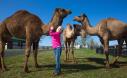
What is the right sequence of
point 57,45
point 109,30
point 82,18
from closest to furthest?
point 57,45 < point 109,30 < point 82,18

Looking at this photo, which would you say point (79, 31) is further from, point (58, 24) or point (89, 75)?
point (89, 75)

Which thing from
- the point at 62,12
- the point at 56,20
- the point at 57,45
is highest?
the point at 62,12

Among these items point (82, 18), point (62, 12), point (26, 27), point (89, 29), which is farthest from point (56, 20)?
point (82, 18)

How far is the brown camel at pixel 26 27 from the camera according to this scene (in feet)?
41.2

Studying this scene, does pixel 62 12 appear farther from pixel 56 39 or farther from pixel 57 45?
pixel 57 45

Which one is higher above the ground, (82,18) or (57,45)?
(82,18)

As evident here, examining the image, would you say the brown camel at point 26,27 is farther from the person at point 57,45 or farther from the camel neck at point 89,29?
the camel neck at point 89,29

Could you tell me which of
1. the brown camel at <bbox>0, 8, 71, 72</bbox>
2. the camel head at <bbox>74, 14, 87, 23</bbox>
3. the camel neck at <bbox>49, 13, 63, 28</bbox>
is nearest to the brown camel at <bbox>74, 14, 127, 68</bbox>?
the camel head at <bbox>74, 14, 87, 23</bbox>

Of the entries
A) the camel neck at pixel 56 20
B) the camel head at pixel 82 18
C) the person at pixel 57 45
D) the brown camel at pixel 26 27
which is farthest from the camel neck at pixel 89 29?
the person at pixel 57 45

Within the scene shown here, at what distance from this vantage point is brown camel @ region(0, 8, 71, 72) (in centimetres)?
1257

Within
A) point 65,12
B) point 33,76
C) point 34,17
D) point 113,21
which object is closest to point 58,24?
point 65,12

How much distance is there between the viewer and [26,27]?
42.4 feet

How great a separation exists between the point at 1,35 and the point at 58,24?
3469mm

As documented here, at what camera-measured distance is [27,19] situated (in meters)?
13.2
